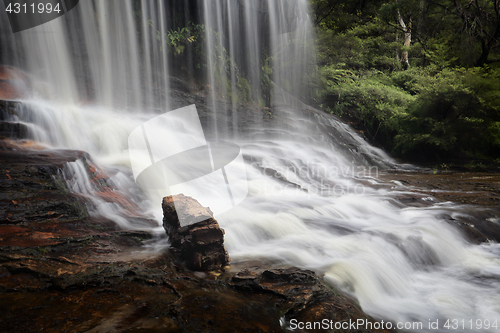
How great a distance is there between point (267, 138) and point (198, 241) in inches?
357

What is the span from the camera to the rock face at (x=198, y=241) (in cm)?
358

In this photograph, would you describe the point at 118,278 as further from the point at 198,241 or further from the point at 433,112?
the point at 433,112

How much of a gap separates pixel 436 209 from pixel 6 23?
12769 millimetres

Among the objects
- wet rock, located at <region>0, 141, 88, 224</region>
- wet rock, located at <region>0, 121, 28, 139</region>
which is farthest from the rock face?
wet rock, located at <region>0, 121, 28, 139</region>

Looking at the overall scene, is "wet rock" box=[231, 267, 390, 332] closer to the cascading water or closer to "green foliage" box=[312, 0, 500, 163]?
the cascading water

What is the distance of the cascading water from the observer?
4109 mm

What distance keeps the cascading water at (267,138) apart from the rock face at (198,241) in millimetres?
597

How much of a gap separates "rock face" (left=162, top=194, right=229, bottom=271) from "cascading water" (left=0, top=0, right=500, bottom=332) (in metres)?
0.60

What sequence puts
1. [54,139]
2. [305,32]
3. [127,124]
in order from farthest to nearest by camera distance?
[305,32] → [127,124] → [54,139]

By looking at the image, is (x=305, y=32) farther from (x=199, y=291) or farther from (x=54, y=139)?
(x=199, y=291)

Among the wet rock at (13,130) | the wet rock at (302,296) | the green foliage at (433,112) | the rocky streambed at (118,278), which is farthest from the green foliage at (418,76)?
the wet rock at (13,130)

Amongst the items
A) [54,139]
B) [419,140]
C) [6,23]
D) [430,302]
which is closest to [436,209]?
[430,302]

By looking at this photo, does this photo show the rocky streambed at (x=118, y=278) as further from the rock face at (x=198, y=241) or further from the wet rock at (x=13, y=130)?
the wet rock at (x=13, y=130)

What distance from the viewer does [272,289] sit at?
312 cm
